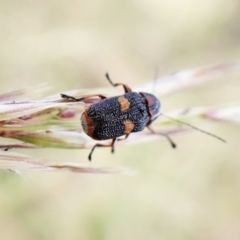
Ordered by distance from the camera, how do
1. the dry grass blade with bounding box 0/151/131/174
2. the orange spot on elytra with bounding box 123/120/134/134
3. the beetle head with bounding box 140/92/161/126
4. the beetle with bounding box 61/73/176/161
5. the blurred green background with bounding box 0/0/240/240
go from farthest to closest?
the blurred green background with bounding box 0/0/240/240, the beetle head with bounding box 140/92/161/126, the orange spot on elytra with bounding box 123/120/134/134, the beetle with bounding box 61/73/176/161, the dry grass blade with bounding box 0/151/131/174

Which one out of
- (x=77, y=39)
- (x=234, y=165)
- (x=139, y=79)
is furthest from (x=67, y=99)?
(x=234, y=165)

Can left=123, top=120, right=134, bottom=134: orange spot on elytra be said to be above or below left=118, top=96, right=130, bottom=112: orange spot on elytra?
below

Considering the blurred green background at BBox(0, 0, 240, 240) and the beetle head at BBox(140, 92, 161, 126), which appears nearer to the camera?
the beetle head at BBox(140, 92, 161, 126)

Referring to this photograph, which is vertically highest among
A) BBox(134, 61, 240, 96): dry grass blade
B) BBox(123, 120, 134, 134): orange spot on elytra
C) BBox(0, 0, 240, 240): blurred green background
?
BBox(134, 61, 240, 96): dry grass blade

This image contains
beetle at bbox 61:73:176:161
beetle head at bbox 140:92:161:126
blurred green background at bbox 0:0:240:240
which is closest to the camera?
beetle at bbox 61:73:176:161

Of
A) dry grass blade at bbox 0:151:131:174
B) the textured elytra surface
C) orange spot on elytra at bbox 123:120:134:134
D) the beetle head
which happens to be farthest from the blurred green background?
dry grass blade at bbox 0:151:131:174

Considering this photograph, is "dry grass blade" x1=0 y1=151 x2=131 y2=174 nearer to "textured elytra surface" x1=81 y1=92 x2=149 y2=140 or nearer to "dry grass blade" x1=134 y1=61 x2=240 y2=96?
"textured elytra surface" x1=81 y1=92 x2=149 y2=140

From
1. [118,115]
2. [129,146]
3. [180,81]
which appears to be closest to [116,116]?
[118,115]

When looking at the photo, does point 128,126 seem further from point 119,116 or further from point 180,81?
point 180,81
